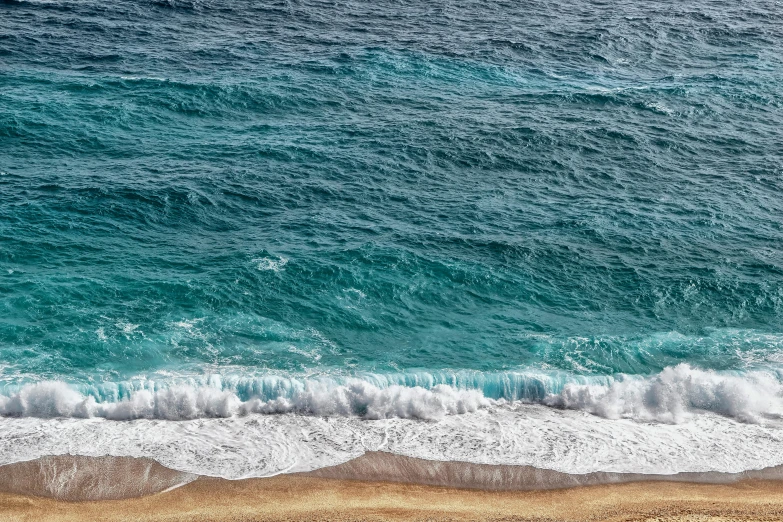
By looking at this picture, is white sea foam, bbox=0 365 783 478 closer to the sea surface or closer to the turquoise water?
the sea surface

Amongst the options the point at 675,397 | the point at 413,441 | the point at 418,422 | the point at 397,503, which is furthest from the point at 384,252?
the point at 397,503

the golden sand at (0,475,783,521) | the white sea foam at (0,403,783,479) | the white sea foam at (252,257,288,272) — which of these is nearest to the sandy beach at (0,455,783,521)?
the golden sand at (0,475,783,521)

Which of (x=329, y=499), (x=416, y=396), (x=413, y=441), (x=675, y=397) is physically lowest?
(x=329, y=499)

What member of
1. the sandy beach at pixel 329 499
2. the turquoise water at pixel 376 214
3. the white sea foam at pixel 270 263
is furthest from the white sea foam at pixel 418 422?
the white sea foam at pixel 270 263

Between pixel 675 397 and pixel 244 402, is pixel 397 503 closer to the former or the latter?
pixel 244 402

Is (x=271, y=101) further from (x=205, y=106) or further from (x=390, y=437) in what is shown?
(x=390, y=437)

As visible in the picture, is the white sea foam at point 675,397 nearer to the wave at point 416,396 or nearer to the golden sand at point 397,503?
the wave at point 416,396

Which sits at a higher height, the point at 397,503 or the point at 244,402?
the point at 244,402
